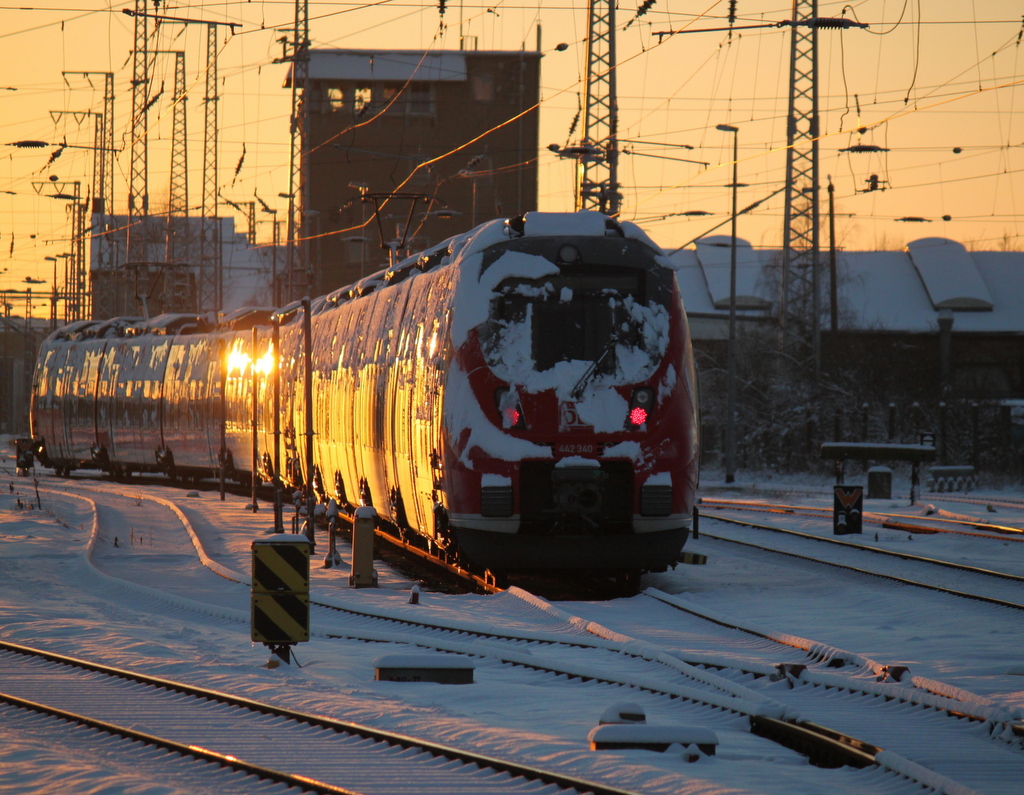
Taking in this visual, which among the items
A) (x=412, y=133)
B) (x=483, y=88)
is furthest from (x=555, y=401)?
(x=483, y=88)

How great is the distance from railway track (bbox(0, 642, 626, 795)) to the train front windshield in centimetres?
537

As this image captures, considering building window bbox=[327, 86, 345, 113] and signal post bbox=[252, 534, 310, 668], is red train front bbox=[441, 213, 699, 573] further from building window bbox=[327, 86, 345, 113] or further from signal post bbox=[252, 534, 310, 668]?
building window bbox=[327, 86, 345, 113]

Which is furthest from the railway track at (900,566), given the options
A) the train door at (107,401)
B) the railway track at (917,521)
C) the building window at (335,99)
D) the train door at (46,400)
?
the building window at (335,99)

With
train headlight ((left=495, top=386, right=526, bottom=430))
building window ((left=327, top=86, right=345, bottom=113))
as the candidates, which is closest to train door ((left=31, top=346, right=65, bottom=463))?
train headlight ((left=495, top=386, right=526, bottom=430))

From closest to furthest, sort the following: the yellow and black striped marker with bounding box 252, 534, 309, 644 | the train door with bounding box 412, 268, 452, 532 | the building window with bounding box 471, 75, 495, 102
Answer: the yellow and black striped marker with bounding box 252, 534, 309, 644 < the train door with bounding box 412, 268, 452, 532 < the building window with bounding box 471, 75, 495, 102

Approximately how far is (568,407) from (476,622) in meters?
2.51

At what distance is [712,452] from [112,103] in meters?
32.2

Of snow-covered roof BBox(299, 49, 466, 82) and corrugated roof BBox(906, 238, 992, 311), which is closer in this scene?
corrugated roof BBox(906, 238, 992, 311)

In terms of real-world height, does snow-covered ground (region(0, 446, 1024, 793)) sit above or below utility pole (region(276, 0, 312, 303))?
below

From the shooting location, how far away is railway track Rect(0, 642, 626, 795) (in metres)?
6.99

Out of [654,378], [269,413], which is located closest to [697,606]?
[654,378]

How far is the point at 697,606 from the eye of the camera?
13367 millimetres

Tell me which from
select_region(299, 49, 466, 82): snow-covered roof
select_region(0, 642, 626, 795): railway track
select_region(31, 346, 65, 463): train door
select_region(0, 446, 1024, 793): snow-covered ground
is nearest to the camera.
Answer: select_region(0, 642, 626, 795): railway track

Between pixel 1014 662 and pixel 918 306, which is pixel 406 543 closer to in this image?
pixel 1014 662
